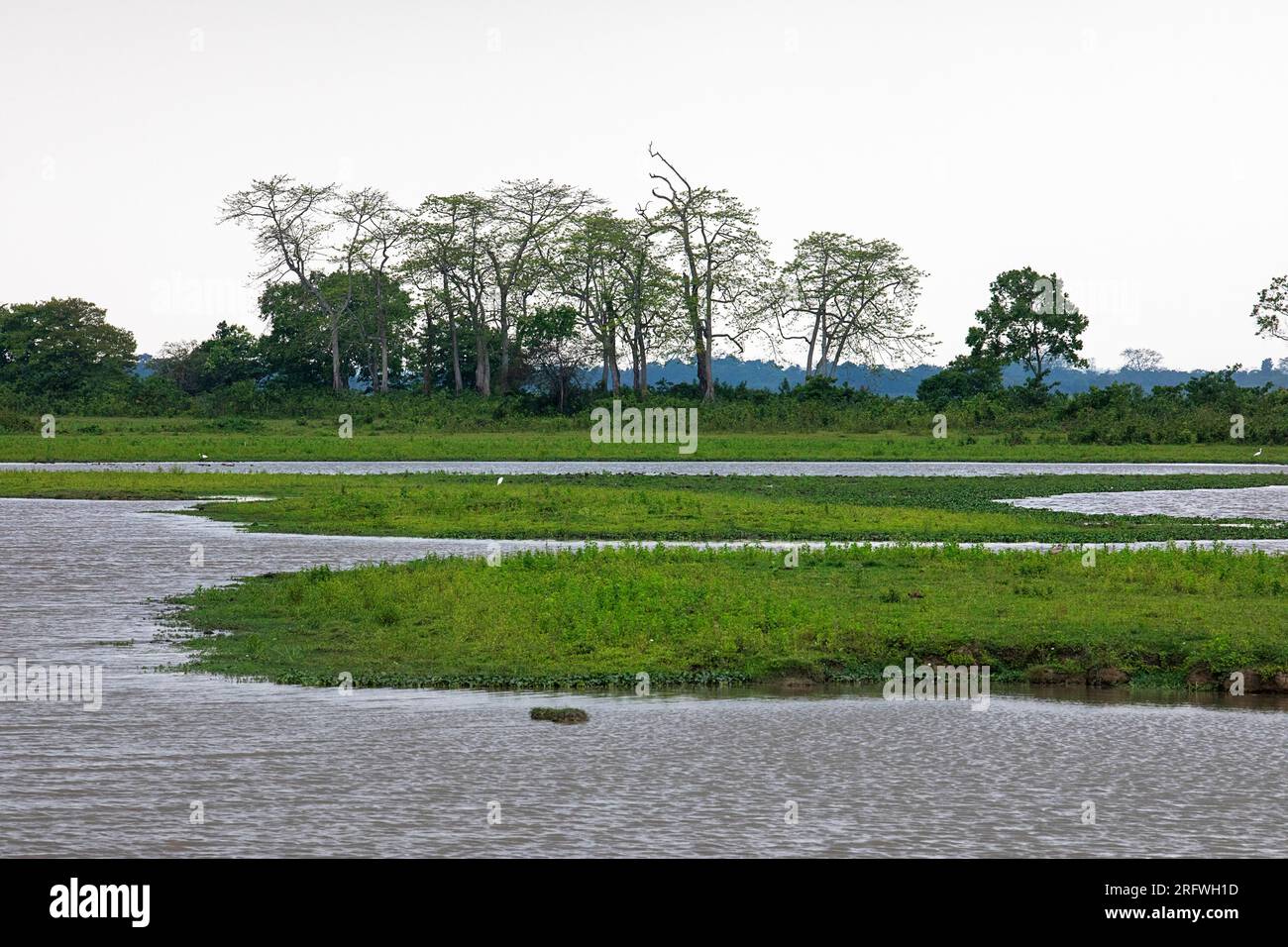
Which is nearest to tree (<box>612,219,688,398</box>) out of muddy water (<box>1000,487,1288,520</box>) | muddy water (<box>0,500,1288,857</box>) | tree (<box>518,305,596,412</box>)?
tree (<box>518,305,596,412</box>)

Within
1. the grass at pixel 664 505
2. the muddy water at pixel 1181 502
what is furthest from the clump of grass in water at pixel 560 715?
the muddy water at pixel 1181 502

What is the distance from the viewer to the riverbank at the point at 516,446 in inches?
2339

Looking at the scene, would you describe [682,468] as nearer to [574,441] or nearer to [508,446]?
[508,446]

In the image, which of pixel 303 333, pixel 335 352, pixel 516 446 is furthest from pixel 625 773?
pixel 303 333

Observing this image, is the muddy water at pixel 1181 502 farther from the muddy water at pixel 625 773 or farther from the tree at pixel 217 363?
the tree at pixel 217 363

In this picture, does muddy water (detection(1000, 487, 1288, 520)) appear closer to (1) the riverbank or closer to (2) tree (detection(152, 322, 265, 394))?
(1) the riverbank

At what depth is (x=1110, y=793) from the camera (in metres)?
12.1

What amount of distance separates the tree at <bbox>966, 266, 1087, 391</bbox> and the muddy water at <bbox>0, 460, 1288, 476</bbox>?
3830 centimetres

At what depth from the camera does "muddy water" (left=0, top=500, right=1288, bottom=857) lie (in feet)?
35.5

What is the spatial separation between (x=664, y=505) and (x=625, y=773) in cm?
2351

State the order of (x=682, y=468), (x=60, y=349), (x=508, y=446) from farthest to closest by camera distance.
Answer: (x=60, y=349), (x=508, y=446), (x=682, y=468)

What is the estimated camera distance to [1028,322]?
313ft
